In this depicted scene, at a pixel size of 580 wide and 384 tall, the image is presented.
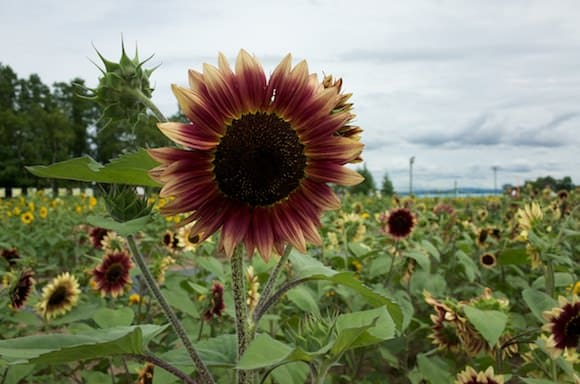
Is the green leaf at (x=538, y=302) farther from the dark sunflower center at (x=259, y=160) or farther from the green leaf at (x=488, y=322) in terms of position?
the dark sunflower center at (x=259, y=160)

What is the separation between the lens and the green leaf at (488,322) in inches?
54.5

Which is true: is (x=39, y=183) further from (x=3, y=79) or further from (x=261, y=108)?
(x=261, y=108)

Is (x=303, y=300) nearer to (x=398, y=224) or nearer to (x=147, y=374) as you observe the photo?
(x=147, y=374)

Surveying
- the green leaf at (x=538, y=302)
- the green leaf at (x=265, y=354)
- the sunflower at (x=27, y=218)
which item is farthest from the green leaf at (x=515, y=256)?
the sunflower at (x=27, y=218)

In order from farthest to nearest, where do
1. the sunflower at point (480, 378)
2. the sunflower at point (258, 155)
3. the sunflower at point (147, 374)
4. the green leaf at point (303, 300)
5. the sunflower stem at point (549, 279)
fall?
the sunflower stem at point (549, 279) → the sunflower at point (147, 374) → the green leaf at point (303, 300) → the sunflower at point (480, 378) → the sunflower at point (258, 155)

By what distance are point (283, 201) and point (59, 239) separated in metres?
4.54

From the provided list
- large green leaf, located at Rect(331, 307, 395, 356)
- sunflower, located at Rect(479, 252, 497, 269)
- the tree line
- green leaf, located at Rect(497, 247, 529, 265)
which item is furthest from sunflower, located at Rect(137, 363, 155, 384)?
the tree line

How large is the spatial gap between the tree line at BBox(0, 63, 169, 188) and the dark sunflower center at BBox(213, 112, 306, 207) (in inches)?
989

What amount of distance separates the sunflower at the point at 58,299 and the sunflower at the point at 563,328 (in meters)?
1.89

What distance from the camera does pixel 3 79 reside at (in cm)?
3762

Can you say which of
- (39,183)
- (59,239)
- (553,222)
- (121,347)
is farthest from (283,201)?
(39,183)

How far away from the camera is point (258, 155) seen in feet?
2.90

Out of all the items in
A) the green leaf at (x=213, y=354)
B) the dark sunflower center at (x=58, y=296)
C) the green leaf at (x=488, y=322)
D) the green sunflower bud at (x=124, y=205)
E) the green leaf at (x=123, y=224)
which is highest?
the green sunflower bud at (x=124, y=205)

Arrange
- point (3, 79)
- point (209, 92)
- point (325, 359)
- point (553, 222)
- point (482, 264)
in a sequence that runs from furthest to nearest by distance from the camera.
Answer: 1. point (3, 79)
2. point (553, 222)
3. point (482, 264)
4. point (325, 359)
5. point (209, 92)
